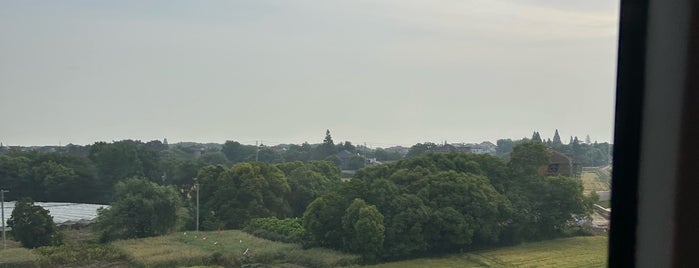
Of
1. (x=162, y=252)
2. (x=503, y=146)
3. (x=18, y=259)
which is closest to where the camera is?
(x=18, y=259)

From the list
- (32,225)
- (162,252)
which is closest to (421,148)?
(162,252)

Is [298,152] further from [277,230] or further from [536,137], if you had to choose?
[536,137]

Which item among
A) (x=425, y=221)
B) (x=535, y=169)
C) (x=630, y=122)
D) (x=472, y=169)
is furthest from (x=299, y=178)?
(x=630, y=122)

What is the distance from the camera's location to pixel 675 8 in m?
0.57

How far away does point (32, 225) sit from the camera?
Result: 7.22ft

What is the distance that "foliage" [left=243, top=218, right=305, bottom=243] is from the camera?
2500 mm

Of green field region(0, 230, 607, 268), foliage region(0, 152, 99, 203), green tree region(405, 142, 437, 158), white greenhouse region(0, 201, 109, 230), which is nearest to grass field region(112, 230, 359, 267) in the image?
green field region(0, 230, 607, 268)

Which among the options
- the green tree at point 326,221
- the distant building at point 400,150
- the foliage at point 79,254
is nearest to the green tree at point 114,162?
the foliage at point 79,254

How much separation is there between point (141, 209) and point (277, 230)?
557 millimetres

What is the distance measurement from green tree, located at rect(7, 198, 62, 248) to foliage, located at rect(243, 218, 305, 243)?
73 cm

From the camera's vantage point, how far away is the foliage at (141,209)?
7.81 ft

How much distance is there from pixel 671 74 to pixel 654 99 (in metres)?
0.03

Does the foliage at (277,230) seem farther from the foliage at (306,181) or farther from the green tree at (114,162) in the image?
the green tree at (114,162)

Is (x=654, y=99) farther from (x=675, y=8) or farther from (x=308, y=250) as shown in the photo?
(x=308, y=250)
